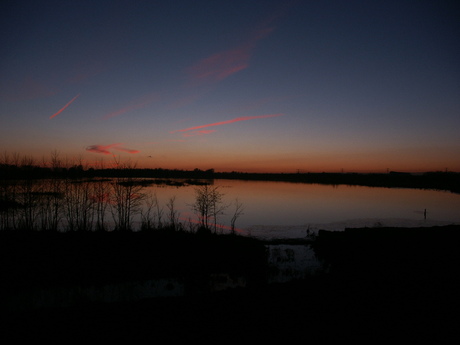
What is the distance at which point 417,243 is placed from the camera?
629 inches

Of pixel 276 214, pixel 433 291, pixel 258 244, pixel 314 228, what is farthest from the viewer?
pixel 276 214

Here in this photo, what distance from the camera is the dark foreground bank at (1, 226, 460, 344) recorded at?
656 cm

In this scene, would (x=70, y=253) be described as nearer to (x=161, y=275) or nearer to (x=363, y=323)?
(x=161, y=275)

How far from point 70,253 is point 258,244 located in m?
12.7

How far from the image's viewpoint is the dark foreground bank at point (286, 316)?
6559 millimetres

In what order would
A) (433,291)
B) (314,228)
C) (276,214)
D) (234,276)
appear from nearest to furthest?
(433,291) < (234,276) < (314,228) < (276,214)

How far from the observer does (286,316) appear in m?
7.52

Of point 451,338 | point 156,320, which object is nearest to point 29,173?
point 156,320

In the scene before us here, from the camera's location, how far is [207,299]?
8773mm

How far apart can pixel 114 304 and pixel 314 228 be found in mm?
24094

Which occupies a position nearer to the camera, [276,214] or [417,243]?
[417,243]

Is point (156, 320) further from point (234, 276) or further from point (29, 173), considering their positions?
point (29, 173)

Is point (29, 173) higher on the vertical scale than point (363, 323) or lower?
higher

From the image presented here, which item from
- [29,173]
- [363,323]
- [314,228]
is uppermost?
[29,173]
